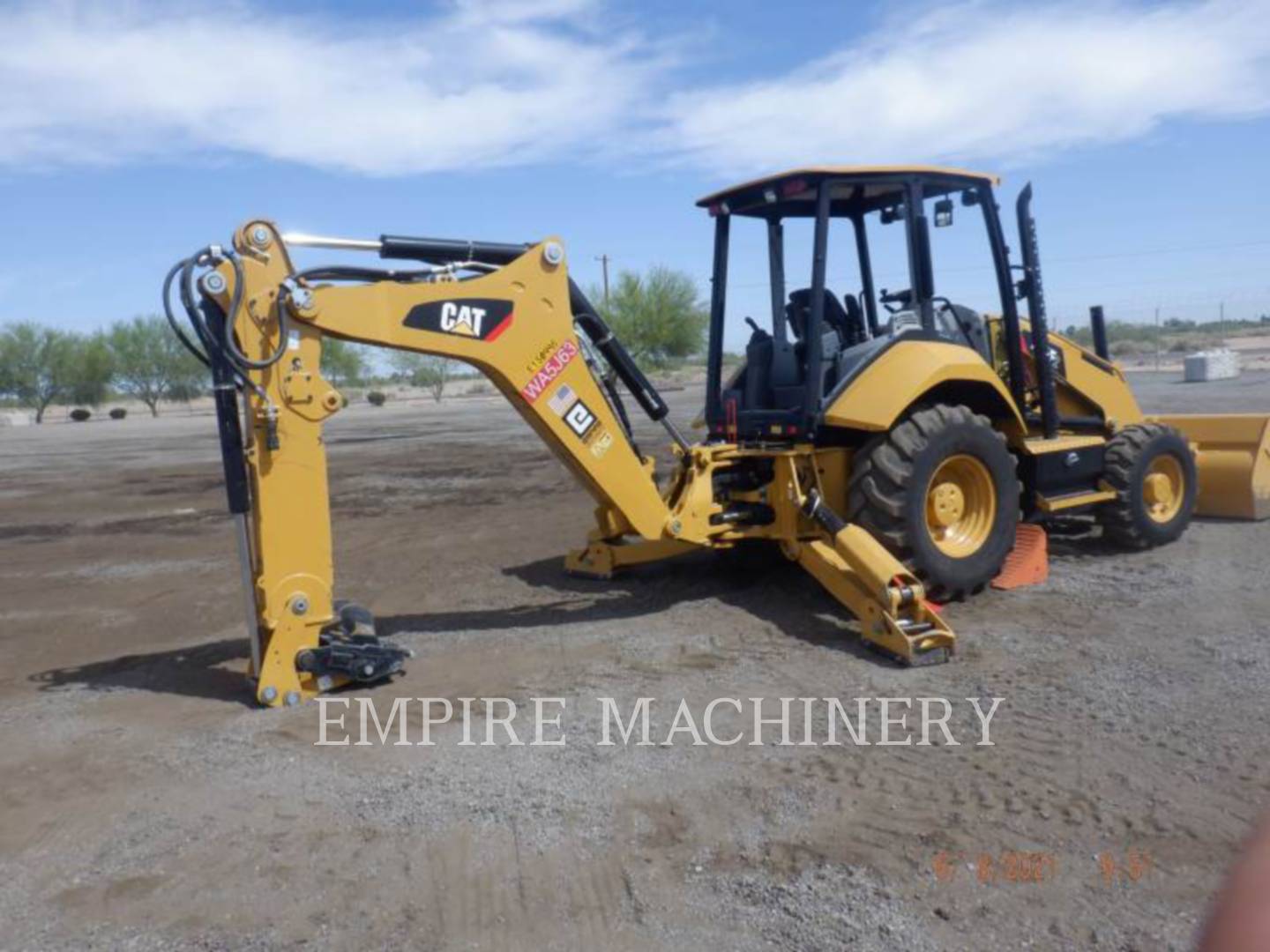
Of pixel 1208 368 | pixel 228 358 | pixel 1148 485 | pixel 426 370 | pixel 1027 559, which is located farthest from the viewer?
pixel 426 370

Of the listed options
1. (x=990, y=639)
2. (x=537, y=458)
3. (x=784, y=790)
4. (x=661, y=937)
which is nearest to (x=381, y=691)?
(x=784, y=790)

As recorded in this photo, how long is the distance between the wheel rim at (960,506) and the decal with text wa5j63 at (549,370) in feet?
8.31

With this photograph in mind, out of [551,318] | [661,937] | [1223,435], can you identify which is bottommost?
[661,937]

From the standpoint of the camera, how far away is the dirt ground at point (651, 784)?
3.60 meters

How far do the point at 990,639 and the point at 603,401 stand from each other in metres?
2.60

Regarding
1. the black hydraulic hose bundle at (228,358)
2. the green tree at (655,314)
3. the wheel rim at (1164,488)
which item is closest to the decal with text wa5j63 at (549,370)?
the black hydraulic hose bundle at (228,358)

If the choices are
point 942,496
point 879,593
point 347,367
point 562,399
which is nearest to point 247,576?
point 562,399

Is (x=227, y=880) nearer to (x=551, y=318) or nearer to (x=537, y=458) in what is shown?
(x=551, y=318)

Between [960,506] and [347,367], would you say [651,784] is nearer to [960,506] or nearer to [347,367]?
[960,506]

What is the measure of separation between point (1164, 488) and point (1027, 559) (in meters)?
2.05

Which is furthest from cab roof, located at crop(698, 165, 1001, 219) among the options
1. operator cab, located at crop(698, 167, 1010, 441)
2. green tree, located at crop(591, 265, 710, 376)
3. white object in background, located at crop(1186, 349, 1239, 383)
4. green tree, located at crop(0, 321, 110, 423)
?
green tree, located at crop(0, 321, 110, 423)

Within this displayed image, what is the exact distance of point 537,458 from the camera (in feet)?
60.5

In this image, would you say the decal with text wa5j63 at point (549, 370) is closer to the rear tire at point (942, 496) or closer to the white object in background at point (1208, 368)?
the rear tire at point (942, 496)

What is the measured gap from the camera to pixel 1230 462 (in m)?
9.92
